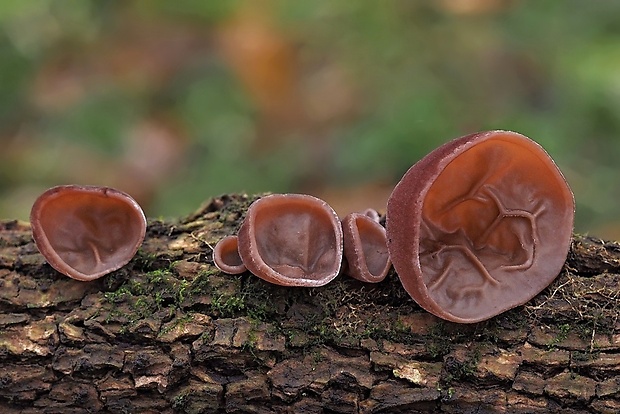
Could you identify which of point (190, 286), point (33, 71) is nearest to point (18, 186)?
point (33, 71)

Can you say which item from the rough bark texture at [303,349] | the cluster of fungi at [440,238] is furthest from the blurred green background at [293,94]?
the rough bark texture at [303,349]

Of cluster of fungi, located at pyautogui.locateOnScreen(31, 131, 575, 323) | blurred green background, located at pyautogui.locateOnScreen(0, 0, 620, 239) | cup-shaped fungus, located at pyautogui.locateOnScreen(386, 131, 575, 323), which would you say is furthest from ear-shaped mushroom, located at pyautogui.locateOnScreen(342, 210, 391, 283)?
blurred green background, located at pyautogui.locateOnScreen(0, 0, 620, 239)

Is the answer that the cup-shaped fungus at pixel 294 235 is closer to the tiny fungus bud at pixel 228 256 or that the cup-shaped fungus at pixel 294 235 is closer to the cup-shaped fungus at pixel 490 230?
the tiny fungus bud at pixel 228 256

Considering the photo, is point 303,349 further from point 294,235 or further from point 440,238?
point 440,238

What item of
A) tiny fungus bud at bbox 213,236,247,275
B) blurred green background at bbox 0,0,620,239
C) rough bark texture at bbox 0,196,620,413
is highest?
blurred green background at bbox 0,0,620,239

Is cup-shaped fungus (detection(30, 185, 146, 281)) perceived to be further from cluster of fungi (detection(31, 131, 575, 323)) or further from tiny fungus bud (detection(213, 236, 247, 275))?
tiny fungus bud (detection(213, 236, 247, 275))

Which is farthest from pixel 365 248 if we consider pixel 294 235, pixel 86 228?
pixel 86 228
